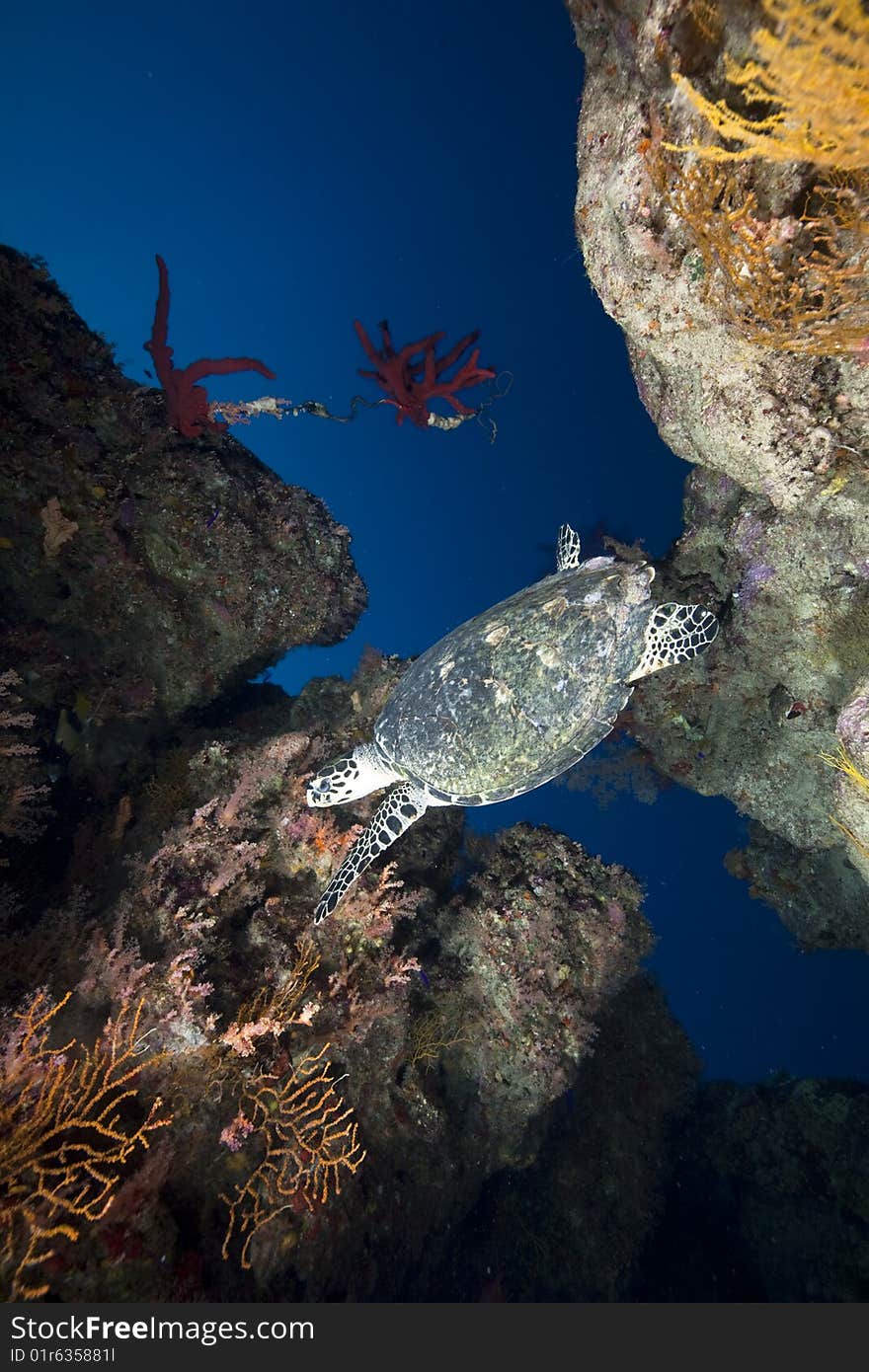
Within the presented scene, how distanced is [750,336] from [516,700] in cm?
270

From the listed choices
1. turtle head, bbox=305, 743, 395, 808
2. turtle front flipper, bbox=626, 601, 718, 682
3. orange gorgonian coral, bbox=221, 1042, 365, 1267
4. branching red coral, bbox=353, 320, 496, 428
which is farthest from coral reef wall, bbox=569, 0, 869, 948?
orange gorgonian coral, bbox=221, 1042, 365, 1267

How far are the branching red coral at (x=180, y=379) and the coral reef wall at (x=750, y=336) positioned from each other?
146 inches

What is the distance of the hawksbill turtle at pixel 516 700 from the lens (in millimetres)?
4410

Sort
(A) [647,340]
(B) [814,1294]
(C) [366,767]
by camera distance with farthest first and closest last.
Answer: (B) [814,1294] → (C) [366,767] → (A) [647,340]

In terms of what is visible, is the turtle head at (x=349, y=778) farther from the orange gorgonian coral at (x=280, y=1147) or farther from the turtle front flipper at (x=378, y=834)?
the orange gorgonian coral at (x=280, y=1147)

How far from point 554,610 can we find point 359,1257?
5.45m

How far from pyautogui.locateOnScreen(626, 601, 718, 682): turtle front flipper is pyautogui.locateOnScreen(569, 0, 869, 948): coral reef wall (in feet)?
1.45

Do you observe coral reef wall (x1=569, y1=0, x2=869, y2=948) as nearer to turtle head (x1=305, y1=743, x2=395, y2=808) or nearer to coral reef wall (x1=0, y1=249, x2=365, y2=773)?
turtle head (x1=305, y1=743, x2=395, y2=808)

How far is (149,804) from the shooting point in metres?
5.43

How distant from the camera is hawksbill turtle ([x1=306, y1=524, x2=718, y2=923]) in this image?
4.41 metres

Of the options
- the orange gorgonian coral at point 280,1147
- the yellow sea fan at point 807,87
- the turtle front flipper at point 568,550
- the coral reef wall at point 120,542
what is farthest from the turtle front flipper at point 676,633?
the orange gorgonian coral at point 280,1147

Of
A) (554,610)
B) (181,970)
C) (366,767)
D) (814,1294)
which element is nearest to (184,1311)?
(181,970)

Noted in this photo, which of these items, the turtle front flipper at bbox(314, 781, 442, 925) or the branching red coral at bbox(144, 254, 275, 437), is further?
the branching red coral at bbox(144, 254, 275, 437)

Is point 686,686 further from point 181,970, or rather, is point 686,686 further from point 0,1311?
point 0,1311
